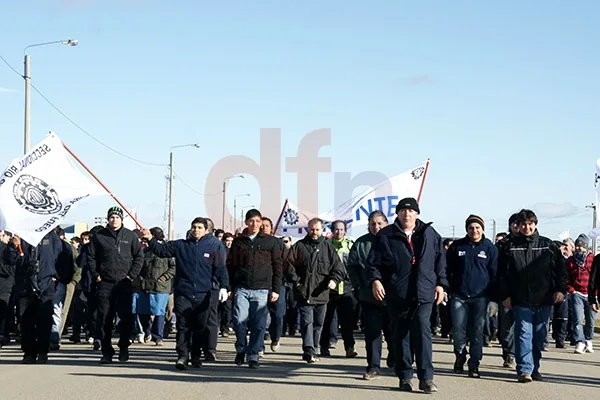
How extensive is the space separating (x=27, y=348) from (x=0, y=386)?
99.3 inches

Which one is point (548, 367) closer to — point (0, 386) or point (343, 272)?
point (343, 272)

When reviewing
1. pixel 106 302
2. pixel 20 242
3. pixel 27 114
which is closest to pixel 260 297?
pixel 106 302

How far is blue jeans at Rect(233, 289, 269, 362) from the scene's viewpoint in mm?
13195

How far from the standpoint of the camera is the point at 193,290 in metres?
12.9

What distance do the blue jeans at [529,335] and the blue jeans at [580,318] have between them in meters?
4.86

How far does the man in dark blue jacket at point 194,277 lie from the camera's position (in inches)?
508

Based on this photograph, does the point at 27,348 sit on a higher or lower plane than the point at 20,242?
lower

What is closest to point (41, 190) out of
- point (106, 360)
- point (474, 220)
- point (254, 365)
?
point (106, 360)

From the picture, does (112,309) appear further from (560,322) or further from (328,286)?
(560,322)

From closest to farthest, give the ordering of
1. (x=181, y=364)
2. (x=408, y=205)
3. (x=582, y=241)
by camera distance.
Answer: (x=408, y=205) → (x=181, y=364) → (x=582, y=241)

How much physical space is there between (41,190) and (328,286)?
14.7ft

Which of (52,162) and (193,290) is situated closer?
(193,290)

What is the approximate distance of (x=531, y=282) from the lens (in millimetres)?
11938

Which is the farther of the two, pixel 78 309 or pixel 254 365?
pixel 78 309
